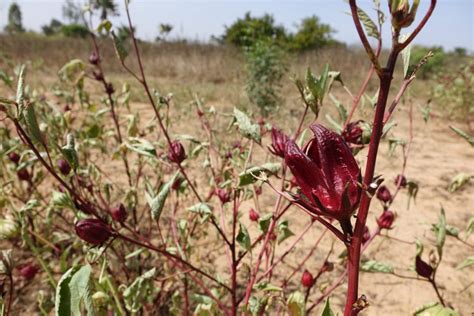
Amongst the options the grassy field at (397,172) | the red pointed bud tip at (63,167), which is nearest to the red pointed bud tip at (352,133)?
the grassy field at (397,172)

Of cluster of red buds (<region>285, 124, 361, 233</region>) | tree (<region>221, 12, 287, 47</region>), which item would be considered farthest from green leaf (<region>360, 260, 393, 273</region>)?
tree (<region>221, 12, 287, 47</region>)

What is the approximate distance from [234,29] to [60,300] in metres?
13.3

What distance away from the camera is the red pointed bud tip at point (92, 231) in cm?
45

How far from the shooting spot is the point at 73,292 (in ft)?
1.31

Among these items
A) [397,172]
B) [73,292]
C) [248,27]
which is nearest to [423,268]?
[73,292]

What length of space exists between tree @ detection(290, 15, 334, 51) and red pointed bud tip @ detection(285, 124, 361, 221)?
1203 cm

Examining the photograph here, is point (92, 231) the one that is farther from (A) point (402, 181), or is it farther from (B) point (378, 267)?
(A) point (402, 181)

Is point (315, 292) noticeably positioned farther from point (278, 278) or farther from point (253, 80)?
point (253, 80)

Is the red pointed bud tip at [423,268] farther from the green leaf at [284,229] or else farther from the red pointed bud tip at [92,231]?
the red pointed bud tip at [92,231]

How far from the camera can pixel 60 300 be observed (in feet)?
1.26

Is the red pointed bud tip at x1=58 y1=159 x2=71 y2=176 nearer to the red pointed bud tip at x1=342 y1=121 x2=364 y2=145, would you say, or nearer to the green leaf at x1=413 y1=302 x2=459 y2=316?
the red pointed bud tip at x1=342 y1=121 x2=364 y2=145

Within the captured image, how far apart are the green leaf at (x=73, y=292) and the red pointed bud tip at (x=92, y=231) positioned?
0.05 meters

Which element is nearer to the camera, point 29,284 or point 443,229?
point 443,229

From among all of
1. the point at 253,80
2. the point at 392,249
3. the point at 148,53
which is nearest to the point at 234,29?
the point at 148,53
